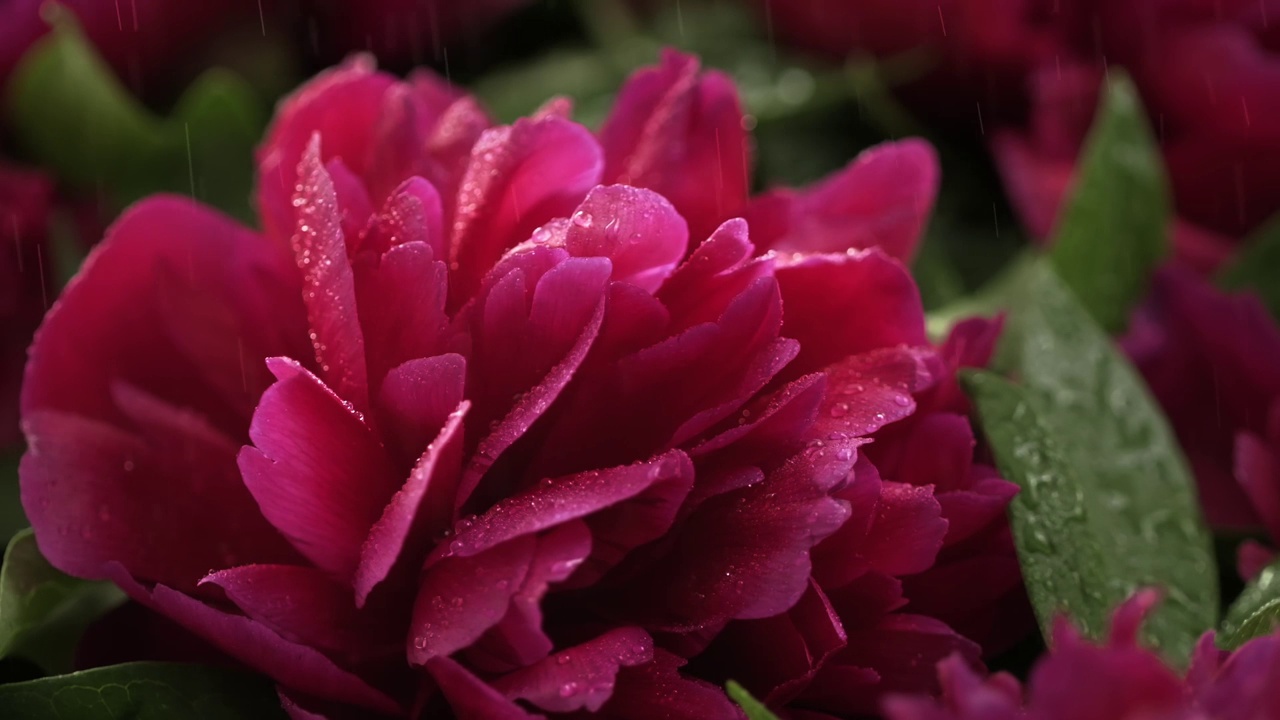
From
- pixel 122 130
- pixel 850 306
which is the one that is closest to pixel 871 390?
pixel 850 306

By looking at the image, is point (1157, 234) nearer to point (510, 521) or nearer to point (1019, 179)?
point (1019, 179)

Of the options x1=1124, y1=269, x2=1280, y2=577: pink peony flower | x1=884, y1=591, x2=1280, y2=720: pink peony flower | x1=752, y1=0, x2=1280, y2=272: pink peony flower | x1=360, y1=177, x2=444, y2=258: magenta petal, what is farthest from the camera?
x1=752, y1=0, x2=1280, y2=272: pink peony flower

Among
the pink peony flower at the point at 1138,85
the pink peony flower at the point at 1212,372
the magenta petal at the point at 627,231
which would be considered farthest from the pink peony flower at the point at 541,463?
the pink peony flower at the point at 1138,85

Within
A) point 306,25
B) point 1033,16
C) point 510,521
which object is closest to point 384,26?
point 306,25

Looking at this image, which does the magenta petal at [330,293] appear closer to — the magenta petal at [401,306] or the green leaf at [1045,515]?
the magenta petal at [401,306]

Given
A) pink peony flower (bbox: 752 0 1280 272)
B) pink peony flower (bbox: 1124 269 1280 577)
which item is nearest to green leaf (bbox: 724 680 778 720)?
pink peony flower (bbox: 1124 269 1280 577)

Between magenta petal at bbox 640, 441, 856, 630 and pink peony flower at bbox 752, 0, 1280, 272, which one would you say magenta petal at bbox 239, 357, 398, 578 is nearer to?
magenta petal at bbox 640, 441, 856, 630

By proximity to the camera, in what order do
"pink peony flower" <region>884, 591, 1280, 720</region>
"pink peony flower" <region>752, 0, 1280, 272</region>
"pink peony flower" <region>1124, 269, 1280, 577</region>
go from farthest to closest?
"pink peony flower" <region>752, 0, 1280, 272</region>
"pink peony flower" <region>1124, 269, 1280, 577</region>
"pink peony flower" <region>884, 591, 1280, 720</region>

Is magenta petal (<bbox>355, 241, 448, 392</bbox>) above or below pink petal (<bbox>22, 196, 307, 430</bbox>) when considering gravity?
above

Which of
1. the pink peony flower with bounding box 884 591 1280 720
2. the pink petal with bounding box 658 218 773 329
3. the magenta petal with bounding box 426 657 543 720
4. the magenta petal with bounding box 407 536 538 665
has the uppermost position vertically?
the pink petal with bounding box 658 218 773 329

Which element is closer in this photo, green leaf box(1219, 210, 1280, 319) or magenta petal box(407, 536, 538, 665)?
magenta petal box(407, 536, 538, 665)
